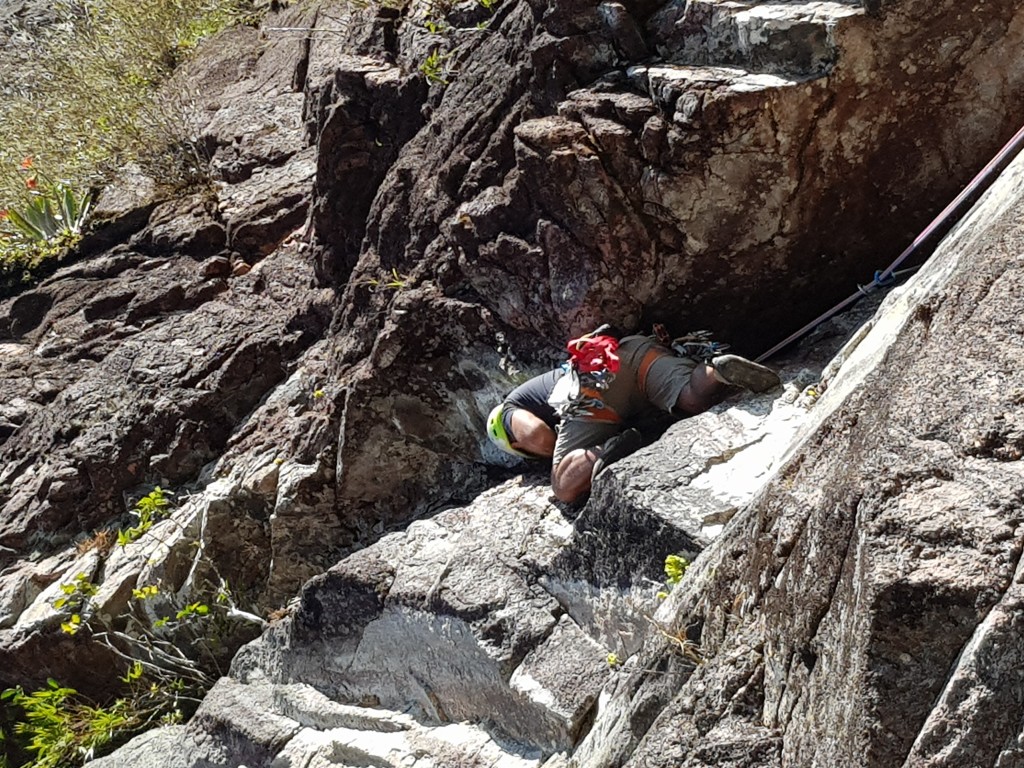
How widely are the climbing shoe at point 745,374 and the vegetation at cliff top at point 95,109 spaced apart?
5.85m

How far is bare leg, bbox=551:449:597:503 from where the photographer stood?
14.4 ft

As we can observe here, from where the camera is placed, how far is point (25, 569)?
6.58m

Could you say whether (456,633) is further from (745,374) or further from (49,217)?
(49,217)

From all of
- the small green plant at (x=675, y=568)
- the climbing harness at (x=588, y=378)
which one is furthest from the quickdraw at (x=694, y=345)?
the small green plant at (x=675, y=568)

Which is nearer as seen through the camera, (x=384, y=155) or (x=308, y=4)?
(x=384, y=155)

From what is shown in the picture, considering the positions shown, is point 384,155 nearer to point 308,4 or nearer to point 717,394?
point 717,394

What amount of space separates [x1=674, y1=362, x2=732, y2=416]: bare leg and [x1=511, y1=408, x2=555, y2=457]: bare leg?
2.12 ft

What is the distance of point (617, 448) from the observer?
4.30 metres


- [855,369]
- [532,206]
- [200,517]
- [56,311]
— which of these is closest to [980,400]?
[855,369]

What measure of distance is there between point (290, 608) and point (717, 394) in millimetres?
2670

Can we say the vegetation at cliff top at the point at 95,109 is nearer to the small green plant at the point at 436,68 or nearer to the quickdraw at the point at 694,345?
the small green plant at the point at 436,68

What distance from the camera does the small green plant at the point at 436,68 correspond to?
19.1 ft

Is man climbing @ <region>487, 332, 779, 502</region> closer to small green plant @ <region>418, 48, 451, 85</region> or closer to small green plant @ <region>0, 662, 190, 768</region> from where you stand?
small green plant @ <region>418, 48, 451, 85</region>

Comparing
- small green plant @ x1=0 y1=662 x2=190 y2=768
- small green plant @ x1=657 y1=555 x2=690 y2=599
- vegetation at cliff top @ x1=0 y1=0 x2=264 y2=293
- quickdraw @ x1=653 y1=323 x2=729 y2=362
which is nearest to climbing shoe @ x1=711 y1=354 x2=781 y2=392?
quickdraw @ x1=653 y1=323 x2=729 y2=362
